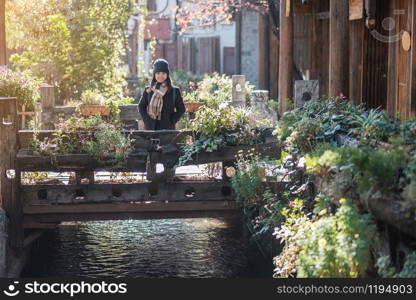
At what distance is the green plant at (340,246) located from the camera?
620cm

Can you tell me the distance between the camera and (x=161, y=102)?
11.1 m

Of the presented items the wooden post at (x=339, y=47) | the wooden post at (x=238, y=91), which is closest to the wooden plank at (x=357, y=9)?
the wooden post at (x=238, y=91)

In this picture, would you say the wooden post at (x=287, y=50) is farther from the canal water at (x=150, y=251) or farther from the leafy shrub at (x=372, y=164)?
the leafy shrub at (x=372, y=164)

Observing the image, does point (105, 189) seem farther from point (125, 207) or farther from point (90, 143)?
point (90, 143)

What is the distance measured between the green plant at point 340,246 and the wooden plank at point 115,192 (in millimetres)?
3661

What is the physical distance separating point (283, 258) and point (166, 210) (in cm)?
271

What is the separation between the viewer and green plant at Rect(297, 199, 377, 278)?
20.3 feet

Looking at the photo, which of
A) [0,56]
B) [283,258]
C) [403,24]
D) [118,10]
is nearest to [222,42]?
[118,10]

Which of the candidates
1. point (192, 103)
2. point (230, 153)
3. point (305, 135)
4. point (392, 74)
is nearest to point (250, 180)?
point (230, 153)

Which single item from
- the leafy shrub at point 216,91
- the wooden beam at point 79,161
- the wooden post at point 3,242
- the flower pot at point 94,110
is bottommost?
the wooden post at point 3,242

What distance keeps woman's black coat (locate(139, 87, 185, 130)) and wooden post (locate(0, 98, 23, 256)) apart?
1.85 metres

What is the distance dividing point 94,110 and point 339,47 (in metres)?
5.79

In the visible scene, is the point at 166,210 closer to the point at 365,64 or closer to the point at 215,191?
the point at 215,191

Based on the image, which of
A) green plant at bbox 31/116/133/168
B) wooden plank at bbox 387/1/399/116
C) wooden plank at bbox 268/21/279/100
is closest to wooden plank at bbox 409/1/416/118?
wooden plank at bbox 387/1/399/116
